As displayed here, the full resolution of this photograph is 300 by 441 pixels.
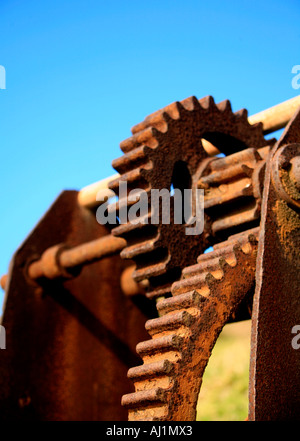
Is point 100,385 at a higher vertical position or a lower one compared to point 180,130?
lower

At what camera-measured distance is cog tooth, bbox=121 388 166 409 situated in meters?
1.98

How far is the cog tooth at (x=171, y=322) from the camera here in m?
2.09

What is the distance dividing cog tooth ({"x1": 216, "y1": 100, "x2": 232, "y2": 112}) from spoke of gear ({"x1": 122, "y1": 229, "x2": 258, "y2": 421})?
0.95 metres

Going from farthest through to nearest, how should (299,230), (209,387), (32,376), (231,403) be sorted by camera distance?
1. (209,387)
2. (231,403)
3. (32,376)
4. (299,230)

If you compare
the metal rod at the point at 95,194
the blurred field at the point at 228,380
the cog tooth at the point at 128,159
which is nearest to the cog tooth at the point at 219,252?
the cog tooth at the point at 128,159

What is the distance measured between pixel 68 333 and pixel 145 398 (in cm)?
173

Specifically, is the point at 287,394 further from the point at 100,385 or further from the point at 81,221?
the point at 81,221

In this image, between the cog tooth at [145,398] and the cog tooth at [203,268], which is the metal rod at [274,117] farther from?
the cog tooth at [145,398]

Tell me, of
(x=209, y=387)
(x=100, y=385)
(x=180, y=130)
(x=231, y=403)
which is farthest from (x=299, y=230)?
(x=209, y=387)

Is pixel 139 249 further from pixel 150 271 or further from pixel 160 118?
pixel 160 118

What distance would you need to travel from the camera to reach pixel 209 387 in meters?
8.63

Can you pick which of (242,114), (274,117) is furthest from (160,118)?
(274,117)

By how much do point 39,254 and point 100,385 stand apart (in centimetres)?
83

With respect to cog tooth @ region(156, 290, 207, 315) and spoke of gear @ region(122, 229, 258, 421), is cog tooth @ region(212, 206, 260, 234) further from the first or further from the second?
cog tooth @ region(156, 290, 207, 315)
